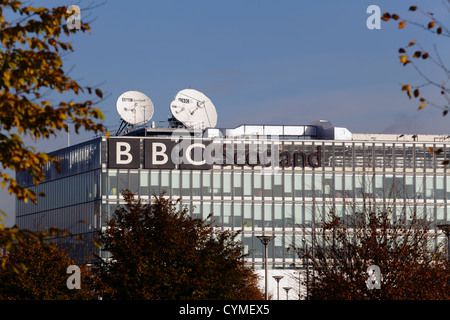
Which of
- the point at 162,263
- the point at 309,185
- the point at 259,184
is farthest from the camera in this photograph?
the point at 309,185

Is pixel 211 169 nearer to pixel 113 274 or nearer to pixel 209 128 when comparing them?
pixel 209 128

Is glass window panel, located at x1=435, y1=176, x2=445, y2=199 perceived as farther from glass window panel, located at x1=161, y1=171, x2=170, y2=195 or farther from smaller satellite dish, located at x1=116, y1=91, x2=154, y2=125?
smaller satellite dish, located at x1=116, y1=91, x2=154, y2=125

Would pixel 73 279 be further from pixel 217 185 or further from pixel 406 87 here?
pixel 217 185

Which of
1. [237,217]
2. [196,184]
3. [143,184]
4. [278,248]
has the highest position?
[196,184]

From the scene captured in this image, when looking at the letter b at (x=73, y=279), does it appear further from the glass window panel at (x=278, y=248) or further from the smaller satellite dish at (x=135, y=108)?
the glass window panel at (x=278, y=248)

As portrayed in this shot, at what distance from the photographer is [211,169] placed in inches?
4764

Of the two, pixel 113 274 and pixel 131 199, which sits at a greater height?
pixel 131 199

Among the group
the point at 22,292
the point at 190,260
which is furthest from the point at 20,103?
the point at 22,292

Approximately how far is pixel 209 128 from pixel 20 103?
106 meters

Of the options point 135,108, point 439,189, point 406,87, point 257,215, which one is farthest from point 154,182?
point 406,87

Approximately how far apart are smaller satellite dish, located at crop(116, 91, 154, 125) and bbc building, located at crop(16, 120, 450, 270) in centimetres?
240

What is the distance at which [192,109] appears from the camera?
118m

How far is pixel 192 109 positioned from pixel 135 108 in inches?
259

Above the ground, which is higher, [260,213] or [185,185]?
[185,185]
